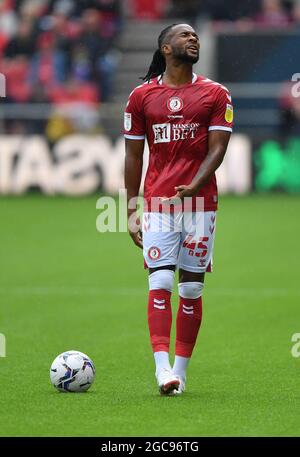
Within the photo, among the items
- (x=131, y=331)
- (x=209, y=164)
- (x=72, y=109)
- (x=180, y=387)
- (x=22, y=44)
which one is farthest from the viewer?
(x=22, y=44)

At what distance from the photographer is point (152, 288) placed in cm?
771

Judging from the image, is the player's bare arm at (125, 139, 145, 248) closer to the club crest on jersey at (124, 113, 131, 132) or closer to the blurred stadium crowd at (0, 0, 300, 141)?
the club crest on jersey at (124, 113, 131, 132)

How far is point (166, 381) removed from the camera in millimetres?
7477

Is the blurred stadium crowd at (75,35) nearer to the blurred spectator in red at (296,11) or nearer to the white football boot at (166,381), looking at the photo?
the blurred spectator in red at (296,11)

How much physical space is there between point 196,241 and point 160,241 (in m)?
0.25

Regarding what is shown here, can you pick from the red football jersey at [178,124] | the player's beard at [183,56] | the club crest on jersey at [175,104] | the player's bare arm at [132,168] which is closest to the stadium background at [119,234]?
the player's bare arm at [132,168]

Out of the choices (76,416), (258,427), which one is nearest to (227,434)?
(258,427)

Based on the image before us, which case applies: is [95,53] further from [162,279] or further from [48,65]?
[162,279]

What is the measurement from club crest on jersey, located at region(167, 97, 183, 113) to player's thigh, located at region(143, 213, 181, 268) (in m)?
0.67

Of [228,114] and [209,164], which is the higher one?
[228,114]

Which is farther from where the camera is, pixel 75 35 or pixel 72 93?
pixel 75 35

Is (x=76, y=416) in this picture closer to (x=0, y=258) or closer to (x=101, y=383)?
(x=101, y=383)

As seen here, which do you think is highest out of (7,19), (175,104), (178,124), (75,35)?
(7,19)

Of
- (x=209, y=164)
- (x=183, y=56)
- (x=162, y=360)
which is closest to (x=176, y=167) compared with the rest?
(x=209, y=164)
